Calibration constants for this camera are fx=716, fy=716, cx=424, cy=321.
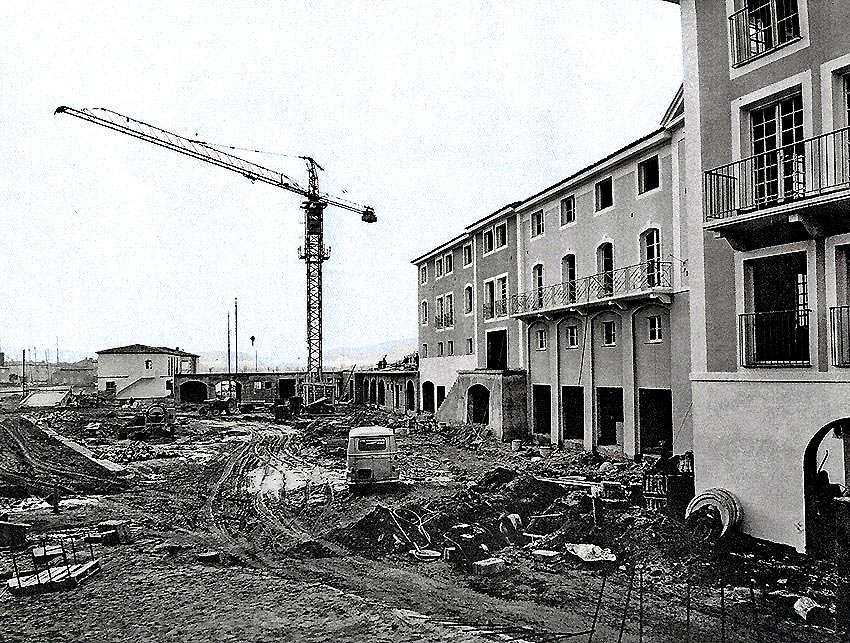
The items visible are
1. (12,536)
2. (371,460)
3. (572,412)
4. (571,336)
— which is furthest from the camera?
(572,412)

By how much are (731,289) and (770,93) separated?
396cm

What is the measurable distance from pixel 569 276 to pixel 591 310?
11.2 feet

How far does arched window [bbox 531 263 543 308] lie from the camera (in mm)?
35653

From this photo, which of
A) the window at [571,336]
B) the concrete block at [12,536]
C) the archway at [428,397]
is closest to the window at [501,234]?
the window at [571,336]

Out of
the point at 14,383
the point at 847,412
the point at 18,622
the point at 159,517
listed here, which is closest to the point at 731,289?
the point at 847,412

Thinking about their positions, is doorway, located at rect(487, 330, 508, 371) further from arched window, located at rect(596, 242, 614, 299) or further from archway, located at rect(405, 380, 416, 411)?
archway, located at rect(405, 380, 416, 411)

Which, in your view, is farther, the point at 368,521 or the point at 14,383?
the point at 14,383

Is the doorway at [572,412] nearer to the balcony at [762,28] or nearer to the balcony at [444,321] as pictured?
the balcony at [444,321]

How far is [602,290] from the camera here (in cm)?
3027

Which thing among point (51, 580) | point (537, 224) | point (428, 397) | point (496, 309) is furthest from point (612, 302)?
point (428, 397)

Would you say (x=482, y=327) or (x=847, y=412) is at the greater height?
(x=482, y=327)

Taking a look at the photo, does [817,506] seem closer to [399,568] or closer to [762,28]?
[399,568]

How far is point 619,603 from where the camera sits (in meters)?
11.7

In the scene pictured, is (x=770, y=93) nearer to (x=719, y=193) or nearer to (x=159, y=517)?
(x=719, y=193)
